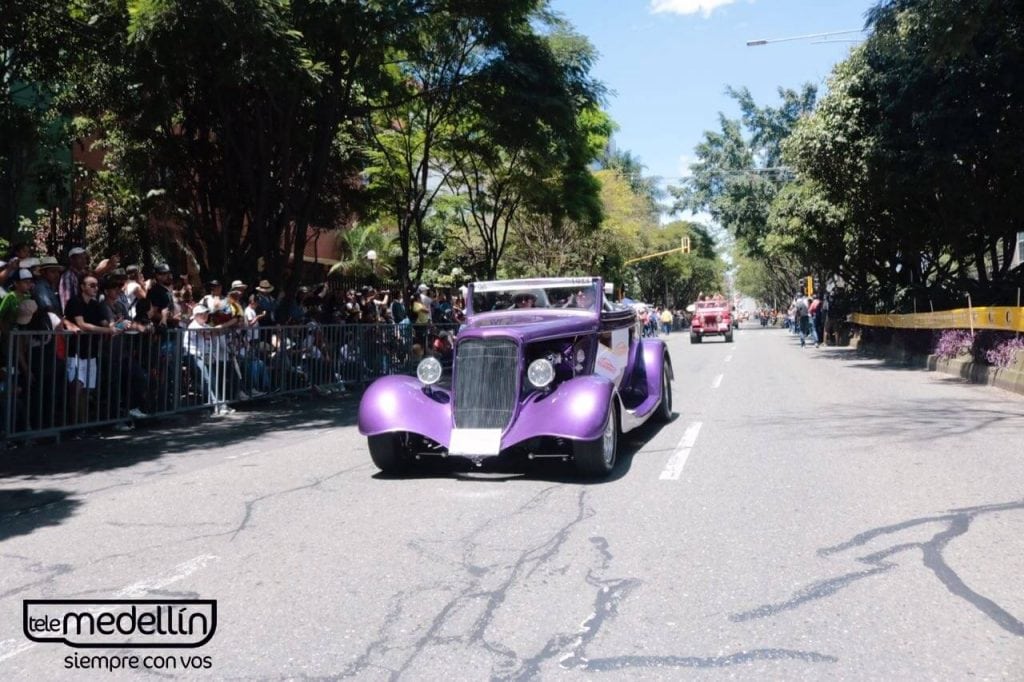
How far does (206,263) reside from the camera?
19.5 metres

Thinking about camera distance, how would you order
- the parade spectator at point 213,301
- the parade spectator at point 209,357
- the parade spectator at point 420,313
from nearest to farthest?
the parade spectator at point 209,357 < the parade spectator at point 213,301 < the parade spectator at point 420,313

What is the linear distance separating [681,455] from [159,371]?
21.4 ft

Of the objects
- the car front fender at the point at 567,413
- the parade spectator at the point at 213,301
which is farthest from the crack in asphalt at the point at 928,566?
the parade spectator at the point at 213,301

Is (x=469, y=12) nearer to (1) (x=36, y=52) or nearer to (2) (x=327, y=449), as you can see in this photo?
(1) (x=36, y=52)

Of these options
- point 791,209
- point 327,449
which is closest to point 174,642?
point 327,449

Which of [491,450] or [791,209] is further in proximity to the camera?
[791,209]

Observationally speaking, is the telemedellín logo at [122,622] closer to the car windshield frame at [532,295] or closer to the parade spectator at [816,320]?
the car windshield frame at [532,295]

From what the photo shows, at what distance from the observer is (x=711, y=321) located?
38375 mm

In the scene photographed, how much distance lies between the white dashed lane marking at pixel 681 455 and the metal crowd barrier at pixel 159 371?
20.5 ft

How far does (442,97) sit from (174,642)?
1924 cm

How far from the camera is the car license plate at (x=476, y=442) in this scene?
700 centimetres

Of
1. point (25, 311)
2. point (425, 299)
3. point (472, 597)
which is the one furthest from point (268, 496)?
point (425, 299)

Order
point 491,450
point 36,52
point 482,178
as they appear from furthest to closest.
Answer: point 482,178, point 36,52, point 491,450

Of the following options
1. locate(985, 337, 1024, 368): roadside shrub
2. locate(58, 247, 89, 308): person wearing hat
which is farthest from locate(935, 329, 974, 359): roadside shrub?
locate(58, 247, 89, 308): person wearing hat
